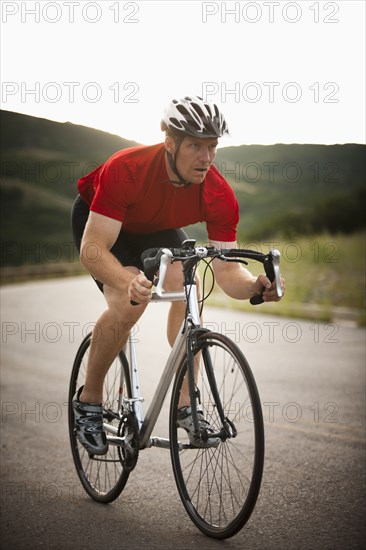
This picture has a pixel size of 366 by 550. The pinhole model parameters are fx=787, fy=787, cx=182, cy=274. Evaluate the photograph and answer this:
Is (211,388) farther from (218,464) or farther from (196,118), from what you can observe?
(196,118)

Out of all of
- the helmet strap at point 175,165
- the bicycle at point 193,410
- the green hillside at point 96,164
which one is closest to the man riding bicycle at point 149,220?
the helmet strap at point 175,165

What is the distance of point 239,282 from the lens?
13.0 feet

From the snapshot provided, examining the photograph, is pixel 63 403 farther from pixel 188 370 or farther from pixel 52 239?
pixel 52 239

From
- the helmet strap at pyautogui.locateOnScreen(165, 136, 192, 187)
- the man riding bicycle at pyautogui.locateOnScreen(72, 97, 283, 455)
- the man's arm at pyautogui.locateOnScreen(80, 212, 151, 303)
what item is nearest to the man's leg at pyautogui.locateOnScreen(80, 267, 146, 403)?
the man riding bicycle at pyautogui.locateOnScreen(72, 97, 283, 455)

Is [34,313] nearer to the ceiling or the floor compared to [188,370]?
nearer to the floor

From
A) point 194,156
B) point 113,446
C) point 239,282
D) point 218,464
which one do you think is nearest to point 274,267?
point 239,282

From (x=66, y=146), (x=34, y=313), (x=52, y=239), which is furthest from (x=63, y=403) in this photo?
(x=66, y=146)

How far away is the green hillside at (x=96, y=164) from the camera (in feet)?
111

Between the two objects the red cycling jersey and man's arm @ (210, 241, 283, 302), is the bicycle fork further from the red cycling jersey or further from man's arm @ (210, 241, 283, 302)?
the red cycling jersey

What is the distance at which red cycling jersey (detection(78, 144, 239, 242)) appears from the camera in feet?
12.7

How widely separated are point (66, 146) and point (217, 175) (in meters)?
151

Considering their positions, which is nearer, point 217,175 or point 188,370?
point 188,370

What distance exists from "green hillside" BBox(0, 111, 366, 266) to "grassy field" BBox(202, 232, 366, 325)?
108 inches

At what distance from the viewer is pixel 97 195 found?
12.7 ft
